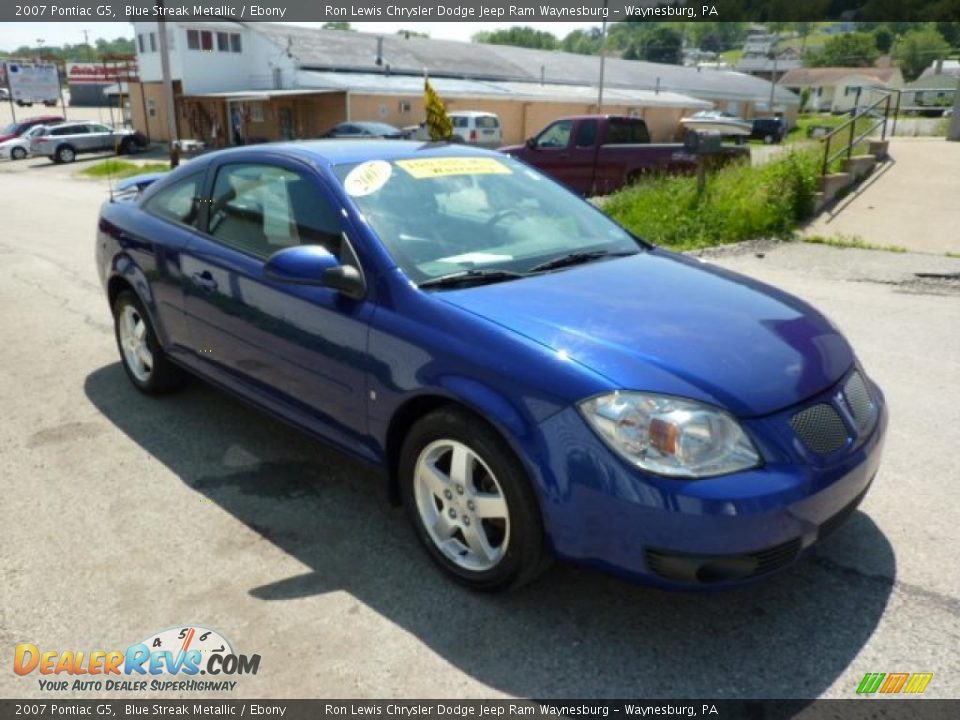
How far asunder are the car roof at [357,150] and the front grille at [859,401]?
Result: 218 centimetres

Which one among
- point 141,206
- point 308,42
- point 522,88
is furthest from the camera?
point 522,88

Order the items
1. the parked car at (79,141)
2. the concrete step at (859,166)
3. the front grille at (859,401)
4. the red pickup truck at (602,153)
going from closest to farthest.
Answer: the front grille at (859,401) → the concrete step at (859,166) → the red pickup truck at (602,153) → the parked car at (79,141)

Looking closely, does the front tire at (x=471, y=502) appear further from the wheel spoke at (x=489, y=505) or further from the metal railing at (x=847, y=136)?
the metal railing at (x=847, y=136)

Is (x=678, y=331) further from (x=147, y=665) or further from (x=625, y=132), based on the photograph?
(x=625, y=132)

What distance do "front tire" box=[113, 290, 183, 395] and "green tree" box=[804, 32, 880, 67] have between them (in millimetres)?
141647

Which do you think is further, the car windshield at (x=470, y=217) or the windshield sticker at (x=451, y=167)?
the windshield sticker at (x=451, y=167)

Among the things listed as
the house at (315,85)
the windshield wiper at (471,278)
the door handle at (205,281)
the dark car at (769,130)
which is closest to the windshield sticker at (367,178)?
the windshield wiper at (471,278)

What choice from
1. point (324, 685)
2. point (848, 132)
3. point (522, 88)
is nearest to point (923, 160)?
point (848, 132)

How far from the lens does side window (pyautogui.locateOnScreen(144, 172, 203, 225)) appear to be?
4.26 meters

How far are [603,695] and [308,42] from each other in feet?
135

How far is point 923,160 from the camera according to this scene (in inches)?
534

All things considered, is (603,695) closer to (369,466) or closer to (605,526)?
(605,526)

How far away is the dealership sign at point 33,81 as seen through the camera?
155ft

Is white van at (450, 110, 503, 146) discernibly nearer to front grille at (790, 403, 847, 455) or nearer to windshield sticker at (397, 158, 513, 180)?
windshield sticker at (397, 158, 513, 180)
